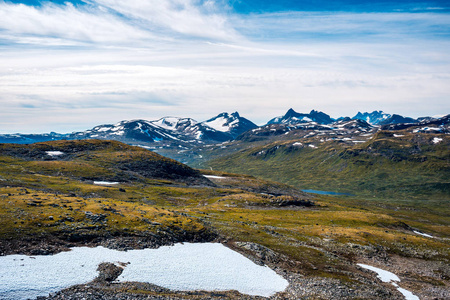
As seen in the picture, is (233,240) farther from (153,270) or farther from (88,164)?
(88,164)

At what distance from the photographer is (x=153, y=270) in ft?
143

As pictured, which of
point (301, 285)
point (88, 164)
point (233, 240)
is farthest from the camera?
point (88, 164)

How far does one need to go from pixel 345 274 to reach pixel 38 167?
6001 inches

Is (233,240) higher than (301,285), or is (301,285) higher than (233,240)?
(233,240)

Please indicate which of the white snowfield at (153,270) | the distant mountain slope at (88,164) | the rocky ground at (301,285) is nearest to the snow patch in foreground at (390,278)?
the rocky ground at (301,285)

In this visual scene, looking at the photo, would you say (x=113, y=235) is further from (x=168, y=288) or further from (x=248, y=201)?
(x=248, y=201)

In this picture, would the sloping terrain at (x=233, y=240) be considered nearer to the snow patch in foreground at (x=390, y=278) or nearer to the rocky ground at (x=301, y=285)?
the rocky ground at (x=301, y=285)

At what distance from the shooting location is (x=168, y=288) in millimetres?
40500

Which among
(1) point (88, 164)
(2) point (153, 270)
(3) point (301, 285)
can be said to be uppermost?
(2) point (153, 270)

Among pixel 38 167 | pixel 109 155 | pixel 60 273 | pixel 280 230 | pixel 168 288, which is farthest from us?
pixel 109 155

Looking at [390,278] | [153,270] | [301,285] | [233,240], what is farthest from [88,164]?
[390,278]

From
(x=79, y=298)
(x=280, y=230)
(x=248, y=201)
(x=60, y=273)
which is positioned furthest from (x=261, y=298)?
(x=248, y=201)

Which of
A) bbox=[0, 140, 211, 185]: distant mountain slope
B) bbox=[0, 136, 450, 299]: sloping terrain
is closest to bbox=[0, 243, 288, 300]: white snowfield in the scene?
bbox=[0, 136, 450, 299]: sloping terrain

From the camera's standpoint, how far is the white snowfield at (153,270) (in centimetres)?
3456
